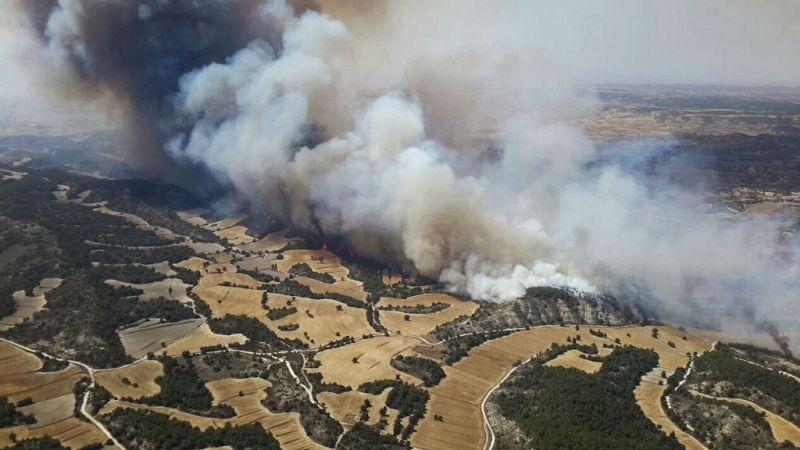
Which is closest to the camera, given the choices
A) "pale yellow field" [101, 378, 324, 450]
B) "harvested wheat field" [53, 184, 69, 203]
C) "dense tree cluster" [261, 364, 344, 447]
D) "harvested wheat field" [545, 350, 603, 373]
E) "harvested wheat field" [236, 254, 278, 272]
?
"pale yellow field" [101, 378, 324, 450]

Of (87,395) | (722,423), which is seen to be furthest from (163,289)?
(722,423)

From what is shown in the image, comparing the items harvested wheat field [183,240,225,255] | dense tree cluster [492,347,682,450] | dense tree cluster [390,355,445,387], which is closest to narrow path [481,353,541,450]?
dense tree cluster [492,347,682,450]

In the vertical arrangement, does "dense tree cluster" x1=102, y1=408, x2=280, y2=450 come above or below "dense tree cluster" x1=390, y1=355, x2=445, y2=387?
above

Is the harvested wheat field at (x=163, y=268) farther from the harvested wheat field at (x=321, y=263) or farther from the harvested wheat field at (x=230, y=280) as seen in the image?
the harvested wheat field at (x=321, y=263)

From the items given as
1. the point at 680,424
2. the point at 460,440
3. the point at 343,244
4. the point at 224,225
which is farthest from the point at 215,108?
the point at 680,424

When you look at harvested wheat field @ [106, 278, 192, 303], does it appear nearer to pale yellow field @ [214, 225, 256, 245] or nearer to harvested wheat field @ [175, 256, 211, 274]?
harvested wheat field @ [175, 256, 211, 274]

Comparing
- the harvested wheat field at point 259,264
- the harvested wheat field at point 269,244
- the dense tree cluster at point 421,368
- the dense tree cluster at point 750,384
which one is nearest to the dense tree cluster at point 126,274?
the harvested wheat field at point 259,264
